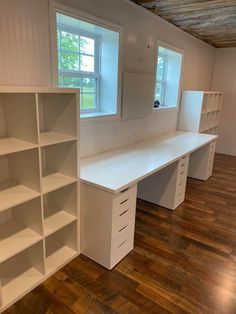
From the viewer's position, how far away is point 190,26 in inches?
144

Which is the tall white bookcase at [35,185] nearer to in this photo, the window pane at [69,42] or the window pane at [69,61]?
the window pane at [69,61]

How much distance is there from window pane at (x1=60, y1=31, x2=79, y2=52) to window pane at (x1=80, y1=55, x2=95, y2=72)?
0.12m

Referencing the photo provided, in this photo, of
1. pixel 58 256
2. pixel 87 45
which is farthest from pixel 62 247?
pixel 87 45

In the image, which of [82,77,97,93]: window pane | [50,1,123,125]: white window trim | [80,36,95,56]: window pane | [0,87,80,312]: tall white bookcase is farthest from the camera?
[82,77,97,93]: window pane

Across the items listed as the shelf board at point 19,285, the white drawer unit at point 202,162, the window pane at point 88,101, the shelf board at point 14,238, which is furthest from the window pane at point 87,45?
the white drawer unit at point 202,162

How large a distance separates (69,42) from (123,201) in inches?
64.7

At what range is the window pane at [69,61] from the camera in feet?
7.79

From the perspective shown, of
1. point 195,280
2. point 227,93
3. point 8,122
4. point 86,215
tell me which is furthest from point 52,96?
point 227,93

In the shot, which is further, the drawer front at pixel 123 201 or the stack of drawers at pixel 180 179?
the stack of drawers at pixel 180 179

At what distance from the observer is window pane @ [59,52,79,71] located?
2376 mm

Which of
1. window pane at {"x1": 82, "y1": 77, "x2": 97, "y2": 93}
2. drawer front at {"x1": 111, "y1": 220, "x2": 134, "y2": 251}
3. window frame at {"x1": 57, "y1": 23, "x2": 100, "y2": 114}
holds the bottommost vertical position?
drawer front at {"x1": 111, "y1": 220, "x2": 134, "y2": 251}

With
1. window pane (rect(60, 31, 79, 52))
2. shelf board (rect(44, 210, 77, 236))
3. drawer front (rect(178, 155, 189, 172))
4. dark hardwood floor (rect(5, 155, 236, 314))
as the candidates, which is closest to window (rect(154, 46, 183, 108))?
drawer front (rect(178, 155, 189, 172))

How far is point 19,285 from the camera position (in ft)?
5.94

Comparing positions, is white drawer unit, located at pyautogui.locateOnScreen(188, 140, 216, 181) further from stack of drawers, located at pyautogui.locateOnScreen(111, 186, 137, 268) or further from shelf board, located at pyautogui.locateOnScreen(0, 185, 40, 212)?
shelf board, located at pyautogui.locateOnScreen(0, 185, 40, 212)
